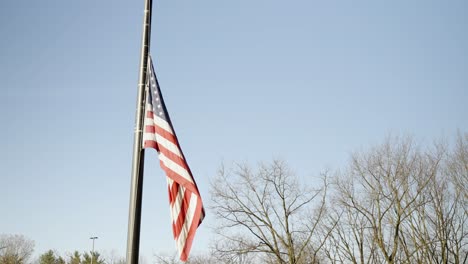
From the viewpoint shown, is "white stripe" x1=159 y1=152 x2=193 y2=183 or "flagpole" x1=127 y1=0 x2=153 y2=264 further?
"white stripe" x1=159 y1=152 x2=193 y2=183

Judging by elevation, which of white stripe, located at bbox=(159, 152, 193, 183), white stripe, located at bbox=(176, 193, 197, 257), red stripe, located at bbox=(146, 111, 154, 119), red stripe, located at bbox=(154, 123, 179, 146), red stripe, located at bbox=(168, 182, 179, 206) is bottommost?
white stripe, located at bbox=(176, 193, 197, 257)

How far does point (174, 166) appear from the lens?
609 centimetres

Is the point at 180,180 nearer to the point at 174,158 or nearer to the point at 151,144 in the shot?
the point at 174,158

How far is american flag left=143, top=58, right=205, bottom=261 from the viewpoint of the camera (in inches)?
237

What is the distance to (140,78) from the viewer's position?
6.00 metres

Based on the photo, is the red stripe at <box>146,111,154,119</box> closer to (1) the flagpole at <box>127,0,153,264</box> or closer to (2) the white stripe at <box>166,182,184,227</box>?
(1) the flagpole at <box>127,0,153,264</box>

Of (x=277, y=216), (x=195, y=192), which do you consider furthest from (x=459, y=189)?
(x=195, y=192)

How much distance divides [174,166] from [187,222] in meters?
0.80

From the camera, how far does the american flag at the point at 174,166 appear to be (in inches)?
237

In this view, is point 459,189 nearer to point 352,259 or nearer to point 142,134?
point 352,259

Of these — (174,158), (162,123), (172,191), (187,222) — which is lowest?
(187,222)

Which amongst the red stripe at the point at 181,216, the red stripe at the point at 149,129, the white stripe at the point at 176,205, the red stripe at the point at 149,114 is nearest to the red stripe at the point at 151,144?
the red stripe at the point at 149,129

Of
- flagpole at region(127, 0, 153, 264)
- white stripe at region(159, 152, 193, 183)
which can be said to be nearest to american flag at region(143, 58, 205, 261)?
white stripe at region(159, 152, 193, 183)

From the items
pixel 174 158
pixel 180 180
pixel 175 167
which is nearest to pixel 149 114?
pixel 174 158
